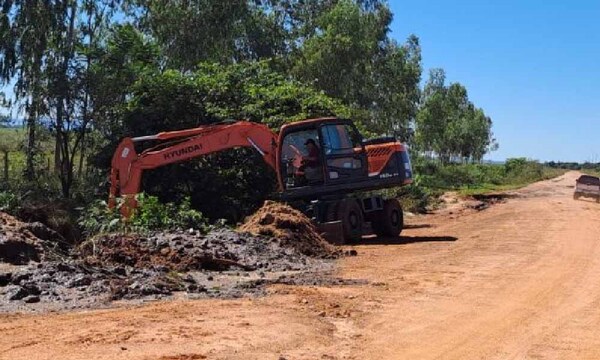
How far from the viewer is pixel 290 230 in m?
15.4

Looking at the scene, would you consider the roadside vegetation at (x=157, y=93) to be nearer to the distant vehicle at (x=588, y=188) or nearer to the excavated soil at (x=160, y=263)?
the excavated soil at (x=160, y=263)

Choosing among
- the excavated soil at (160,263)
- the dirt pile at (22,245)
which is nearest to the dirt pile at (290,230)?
the excavated soil at (160,263)

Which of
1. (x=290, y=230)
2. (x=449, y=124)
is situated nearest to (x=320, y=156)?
(x=290, y=230)

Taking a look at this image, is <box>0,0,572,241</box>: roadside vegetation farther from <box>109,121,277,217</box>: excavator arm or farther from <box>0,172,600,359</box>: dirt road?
<box>0,172,600,359</box>: dirt road

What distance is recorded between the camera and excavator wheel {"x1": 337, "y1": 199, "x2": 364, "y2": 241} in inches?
690

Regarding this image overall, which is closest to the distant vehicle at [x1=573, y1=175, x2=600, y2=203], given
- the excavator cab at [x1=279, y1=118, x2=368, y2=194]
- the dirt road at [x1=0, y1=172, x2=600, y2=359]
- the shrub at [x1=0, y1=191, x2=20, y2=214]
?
the excavator cab at [x1=279, y1=118, x2=368, y2=194]

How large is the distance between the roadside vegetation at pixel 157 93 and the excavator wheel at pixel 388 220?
3.88 meters

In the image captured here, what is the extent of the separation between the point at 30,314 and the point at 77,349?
6.56 feet

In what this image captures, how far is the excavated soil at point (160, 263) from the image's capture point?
30.3ft

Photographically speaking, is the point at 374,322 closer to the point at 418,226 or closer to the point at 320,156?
the point at 320,156

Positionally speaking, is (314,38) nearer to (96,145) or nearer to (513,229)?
(96,145)

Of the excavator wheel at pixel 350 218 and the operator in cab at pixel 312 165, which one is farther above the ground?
the operator in cab at pixel 312 165

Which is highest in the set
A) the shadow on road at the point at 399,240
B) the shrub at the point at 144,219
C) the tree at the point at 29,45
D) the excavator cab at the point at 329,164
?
the tree at the point at 29,45

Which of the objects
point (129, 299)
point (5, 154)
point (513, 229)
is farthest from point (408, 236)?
point (5, 154)
